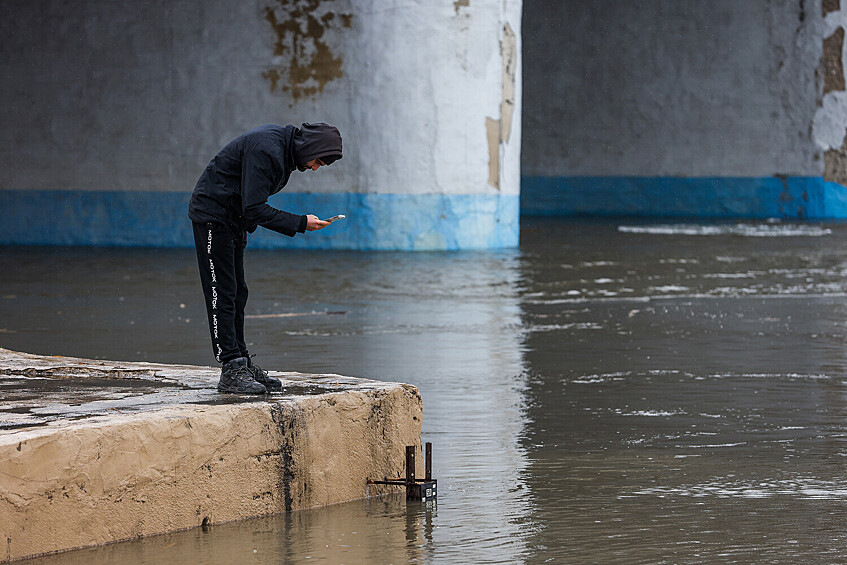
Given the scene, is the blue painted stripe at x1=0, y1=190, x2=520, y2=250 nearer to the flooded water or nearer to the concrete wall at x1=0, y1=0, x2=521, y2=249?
the concrete wall at x1=0, y1=0, x2=521, y2=249

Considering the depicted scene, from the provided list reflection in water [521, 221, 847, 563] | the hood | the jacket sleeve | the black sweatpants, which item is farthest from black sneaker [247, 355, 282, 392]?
reflection in water [521, 221, 847, 563]

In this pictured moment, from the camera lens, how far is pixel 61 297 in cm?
1209

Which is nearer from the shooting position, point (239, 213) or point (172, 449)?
point (172, 449)

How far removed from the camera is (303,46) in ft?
57.4

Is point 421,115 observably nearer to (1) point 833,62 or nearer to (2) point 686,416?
(1) point 833,62

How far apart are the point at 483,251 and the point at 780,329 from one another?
7.50m

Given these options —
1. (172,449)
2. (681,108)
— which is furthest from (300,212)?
(172,449)

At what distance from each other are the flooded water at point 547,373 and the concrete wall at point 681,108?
866 centimetres

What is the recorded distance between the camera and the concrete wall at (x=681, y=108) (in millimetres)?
24875

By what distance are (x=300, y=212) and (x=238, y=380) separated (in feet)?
41.3

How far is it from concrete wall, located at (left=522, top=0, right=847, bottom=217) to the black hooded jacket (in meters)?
20.6

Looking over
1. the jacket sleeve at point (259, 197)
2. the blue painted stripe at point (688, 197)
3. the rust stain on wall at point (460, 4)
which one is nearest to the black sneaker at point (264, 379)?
the jacket sleeve at point (259, 197)

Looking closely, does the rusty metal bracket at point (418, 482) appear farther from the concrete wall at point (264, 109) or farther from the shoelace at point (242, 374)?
the concrete wall at point (264, 109)

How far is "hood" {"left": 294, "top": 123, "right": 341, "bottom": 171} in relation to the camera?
529cm
